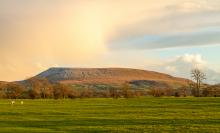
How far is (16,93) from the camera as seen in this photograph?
194 m

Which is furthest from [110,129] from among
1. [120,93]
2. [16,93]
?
[16,93]

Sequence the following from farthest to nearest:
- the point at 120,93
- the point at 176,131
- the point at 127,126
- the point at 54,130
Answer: the point at 120,93, the point at 127,126, the point at 54,130, the point at 176,131

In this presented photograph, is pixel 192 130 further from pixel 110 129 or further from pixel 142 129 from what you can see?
pixel 110 129

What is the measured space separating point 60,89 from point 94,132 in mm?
152596

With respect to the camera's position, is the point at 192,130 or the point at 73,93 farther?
the point at 73,93

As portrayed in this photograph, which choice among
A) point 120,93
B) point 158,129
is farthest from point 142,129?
point 120,93

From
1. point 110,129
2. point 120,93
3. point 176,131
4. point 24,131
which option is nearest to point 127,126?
point 110,129

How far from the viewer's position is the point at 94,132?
1506 inches

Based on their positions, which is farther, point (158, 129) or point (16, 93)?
point (16, 93)

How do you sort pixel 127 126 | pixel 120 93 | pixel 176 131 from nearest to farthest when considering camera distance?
pixel 176 131 → pixel 127 126 → pixel 120 93

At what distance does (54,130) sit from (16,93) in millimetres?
158160

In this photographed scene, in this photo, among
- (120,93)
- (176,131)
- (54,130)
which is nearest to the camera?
(176,131)

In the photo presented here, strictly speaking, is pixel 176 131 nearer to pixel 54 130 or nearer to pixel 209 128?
pixel 209 128

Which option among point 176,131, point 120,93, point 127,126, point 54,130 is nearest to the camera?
point 176,131
